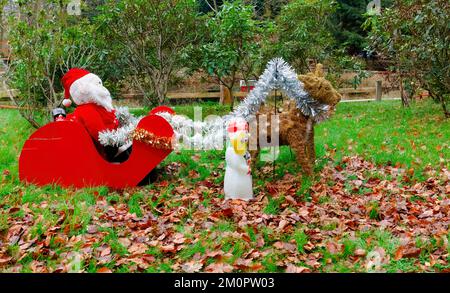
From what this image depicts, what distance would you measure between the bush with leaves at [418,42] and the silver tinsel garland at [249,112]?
3.87 meters

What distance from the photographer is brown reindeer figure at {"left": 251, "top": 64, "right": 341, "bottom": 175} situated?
4.80 metres

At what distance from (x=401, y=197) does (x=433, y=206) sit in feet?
1.09

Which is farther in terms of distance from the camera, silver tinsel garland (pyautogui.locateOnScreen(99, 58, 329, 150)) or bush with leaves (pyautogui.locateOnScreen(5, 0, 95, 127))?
bush with leaves (pyautogui.locateOnScreen(5, 0, 95, 127))

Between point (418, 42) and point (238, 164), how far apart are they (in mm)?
6110

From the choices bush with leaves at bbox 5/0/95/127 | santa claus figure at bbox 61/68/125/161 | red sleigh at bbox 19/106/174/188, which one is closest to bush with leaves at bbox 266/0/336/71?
bush with leaves at bbox 5/0/95/127

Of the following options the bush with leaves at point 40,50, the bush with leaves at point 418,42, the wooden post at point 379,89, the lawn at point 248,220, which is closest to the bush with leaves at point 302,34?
the bush with leaves at point 418,42

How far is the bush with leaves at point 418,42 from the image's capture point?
26.0 ft

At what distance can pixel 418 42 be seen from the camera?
8.80 metres

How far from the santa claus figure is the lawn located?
529 millimetres

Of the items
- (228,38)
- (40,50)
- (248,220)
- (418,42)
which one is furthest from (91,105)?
(418,42)

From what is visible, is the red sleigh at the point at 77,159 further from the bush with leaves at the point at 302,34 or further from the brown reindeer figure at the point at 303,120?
the bush with leaves at the point at 302,34

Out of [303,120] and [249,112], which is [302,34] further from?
[249,112]

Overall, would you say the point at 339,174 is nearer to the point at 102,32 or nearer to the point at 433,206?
the point at 433,206

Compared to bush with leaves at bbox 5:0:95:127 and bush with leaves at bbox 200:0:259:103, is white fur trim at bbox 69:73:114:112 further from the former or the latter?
bush with leaves at bbox 200:0:259:103
